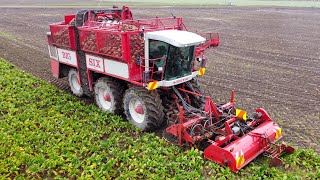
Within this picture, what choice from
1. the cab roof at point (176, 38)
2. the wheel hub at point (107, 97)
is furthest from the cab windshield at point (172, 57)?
the wheel hub at point (107, 97)

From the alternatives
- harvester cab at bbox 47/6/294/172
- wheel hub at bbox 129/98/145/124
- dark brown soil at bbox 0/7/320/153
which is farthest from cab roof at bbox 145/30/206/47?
dark brown soil at bbox 0/7/320/153

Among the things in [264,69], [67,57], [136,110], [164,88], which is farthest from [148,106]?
[264,69]

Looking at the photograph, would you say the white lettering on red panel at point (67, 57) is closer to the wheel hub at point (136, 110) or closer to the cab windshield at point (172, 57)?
the wheel hub at point (136, 110)

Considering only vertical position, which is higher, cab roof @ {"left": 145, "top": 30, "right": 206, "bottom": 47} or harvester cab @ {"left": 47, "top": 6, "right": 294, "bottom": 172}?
cab roof @ {"left": 145, "top": 30, "right": 206, "bottom": 47}

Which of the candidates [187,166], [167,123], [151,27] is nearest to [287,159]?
[187,166]

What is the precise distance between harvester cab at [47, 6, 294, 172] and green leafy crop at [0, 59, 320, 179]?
312 millimetres

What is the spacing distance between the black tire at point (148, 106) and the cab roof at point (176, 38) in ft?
4.42

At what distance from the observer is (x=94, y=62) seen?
8.49 meters

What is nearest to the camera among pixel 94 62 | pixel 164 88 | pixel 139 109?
pixel 139 109

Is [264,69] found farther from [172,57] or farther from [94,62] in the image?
[94,62]

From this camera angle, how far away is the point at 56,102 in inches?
365

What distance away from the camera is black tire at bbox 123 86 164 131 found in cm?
723

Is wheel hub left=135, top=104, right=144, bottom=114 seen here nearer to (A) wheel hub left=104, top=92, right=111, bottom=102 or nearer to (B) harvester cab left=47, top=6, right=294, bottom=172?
(B) harvester cab left=47, top=6, right=294, bottom=172

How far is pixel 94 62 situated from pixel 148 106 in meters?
2.35
